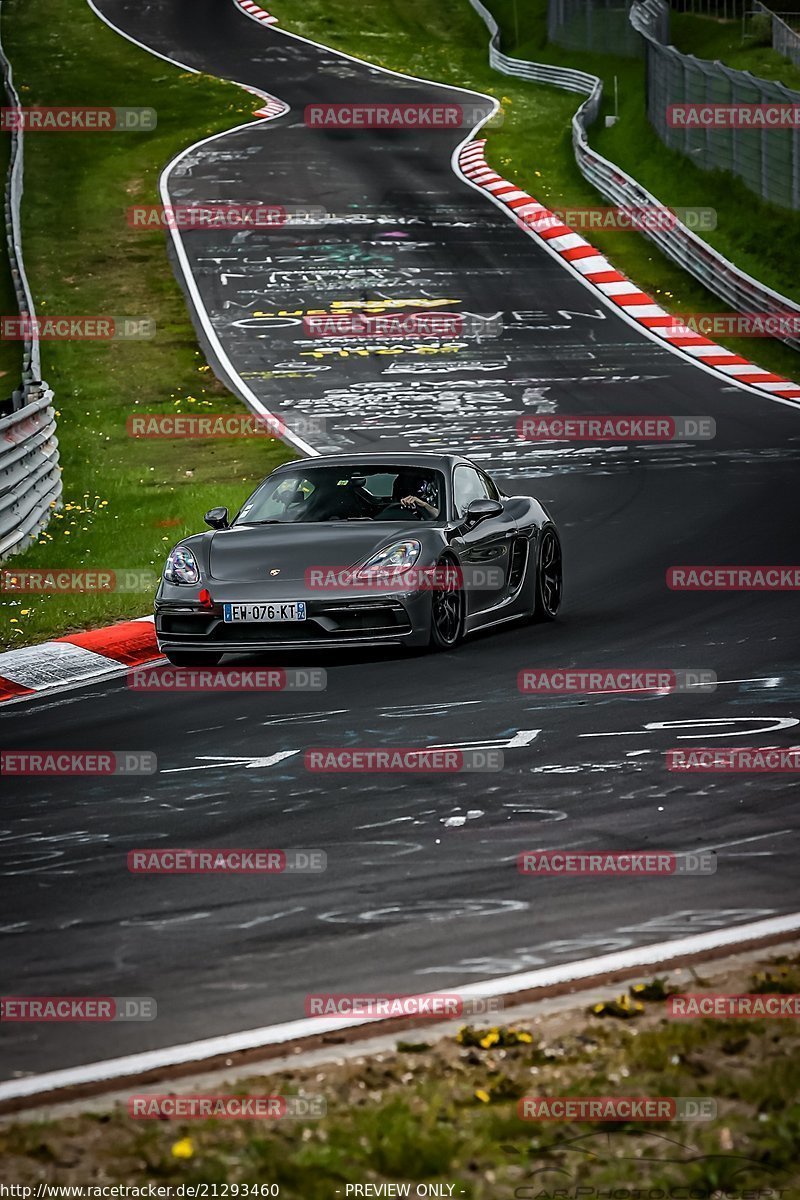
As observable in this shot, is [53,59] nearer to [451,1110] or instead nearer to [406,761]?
[406,761]

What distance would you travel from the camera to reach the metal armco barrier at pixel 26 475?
16297mm

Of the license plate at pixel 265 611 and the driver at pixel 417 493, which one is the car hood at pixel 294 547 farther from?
the driver at pixel 417 493

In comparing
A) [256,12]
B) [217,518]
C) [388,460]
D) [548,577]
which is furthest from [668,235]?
[256,12]

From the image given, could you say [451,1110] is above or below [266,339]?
above

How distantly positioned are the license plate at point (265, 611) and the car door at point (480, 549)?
132 cm

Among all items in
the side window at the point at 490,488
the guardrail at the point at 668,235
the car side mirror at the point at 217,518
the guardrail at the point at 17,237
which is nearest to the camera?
the car side mirror at the point at 217,518

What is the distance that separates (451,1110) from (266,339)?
25358 mm

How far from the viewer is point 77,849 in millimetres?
7590

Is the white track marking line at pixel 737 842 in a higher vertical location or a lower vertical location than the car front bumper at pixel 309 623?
higher

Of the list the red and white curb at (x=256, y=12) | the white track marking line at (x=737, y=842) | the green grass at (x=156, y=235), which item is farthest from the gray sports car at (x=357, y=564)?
the red and white curb at (x=256, y=12)

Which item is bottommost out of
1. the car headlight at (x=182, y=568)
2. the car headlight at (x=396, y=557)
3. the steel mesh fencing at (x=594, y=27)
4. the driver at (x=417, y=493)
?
the car headlight at (x=182, y=568)

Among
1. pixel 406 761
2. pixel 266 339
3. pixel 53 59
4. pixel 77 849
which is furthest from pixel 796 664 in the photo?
pixel 53 59

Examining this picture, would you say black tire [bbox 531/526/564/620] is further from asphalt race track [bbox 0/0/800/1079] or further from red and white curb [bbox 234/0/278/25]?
red and white curb [bbox 234/0/278/25]

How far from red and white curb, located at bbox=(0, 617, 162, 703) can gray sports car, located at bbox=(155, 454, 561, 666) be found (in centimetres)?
55
